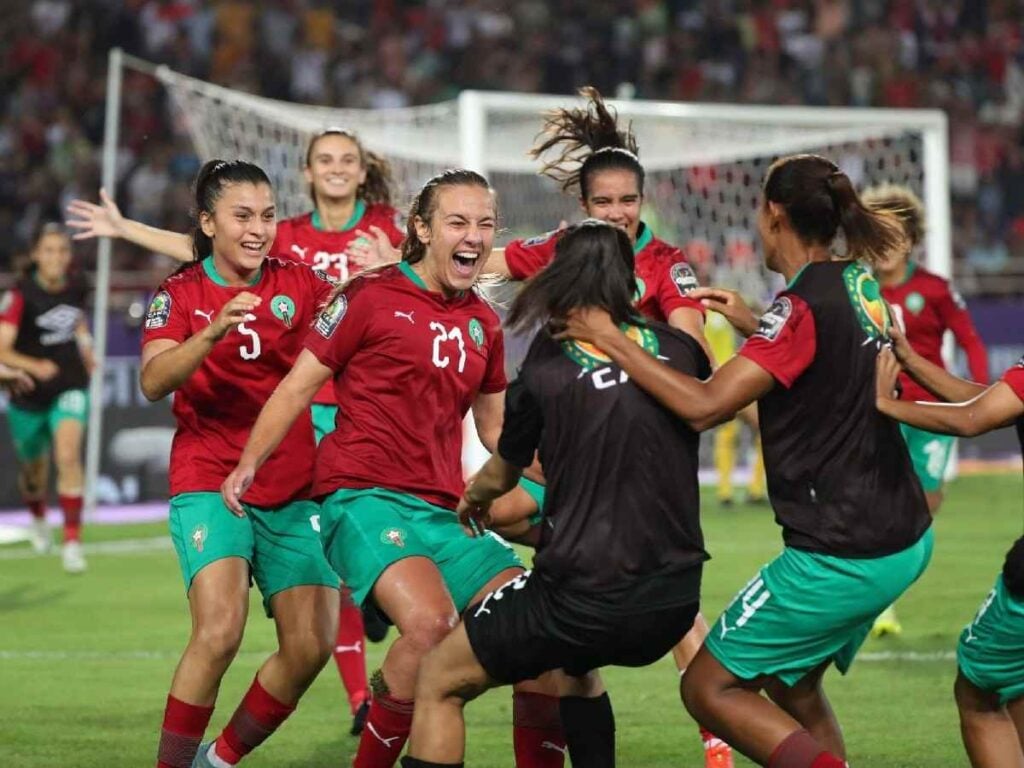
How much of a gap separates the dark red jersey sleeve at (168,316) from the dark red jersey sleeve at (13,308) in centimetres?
796

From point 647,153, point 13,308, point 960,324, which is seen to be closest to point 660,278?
point 960,324

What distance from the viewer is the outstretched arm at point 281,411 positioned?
6.19m

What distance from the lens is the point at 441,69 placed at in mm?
26094

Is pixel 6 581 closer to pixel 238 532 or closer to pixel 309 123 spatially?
pixel 309 123

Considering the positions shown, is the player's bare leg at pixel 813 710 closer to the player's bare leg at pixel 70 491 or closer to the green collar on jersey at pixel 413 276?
the green collar on jersey at pixel 413 276

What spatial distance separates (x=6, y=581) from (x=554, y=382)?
29.8 feet

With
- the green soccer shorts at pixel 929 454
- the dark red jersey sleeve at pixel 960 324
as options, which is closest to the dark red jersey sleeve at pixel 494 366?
the green soccer shorts at pixel 929 454

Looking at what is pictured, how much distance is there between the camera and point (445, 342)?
250 inches

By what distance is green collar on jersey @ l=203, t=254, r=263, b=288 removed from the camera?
6887 millimetres

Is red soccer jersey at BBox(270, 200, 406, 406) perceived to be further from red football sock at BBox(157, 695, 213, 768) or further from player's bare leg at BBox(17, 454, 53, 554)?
player's bare leg at BBox(17, 454, 53, 554)

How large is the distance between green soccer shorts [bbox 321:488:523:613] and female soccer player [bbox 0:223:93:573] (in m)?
8.09

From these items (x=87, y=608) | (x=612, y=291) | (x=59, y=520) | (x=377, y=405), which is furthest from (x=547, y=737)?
(x=59, y=520)

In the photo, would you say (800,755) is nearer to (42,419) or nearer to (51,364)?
(51,364)

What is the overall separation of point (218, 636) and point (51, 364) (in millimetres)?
8032
